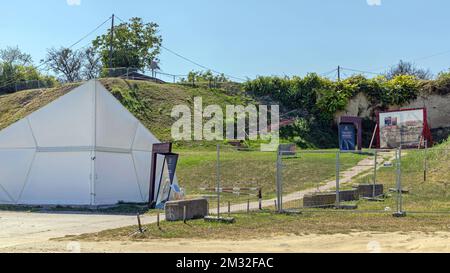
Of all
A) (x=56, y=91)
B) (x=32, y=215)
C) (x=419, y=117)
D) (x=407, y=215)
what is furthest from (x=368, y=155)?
(x=56, y=91)

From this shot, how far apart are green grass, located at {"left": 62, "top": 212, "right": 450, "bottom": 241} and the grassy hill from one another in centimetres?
3159

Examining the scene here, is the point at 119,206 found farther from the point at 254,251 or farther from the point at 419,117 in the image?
the point at 419,117

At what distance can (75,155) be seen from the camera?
70.7 feet

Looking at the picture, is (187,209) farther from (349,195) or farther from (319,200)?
(349,195)

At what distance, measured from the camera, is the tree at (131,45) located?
67.9 metres

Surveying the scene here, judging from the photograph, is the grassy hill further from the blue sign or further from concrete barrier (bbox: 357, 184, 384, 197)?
concrete barrier (bbox: 357, 184, 384, 197)

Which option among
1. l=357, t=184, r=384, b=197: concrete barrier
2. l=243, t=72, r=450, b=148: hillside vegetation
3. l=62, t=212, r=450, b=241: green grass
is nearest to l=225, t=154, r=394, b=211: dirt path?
l=357, t=184, r=384, b=197: concrete barrier

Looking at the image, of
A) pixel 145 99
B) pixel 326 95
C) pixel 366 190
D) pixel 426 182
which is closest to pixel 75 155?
pixel 366 190

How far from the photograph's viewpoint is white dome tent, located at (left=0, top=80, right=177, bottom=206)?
2139 cm

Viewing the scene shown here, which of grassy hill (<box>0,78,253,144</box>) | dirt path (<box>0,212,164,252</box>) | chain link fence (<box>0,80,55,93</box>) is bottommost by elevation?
dirt path (<box>0,212,164,252</box>)

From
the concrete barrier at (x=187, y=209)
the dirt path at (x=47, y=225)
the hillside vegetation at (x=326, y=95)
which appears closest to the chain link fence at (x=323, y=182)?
the concrete barrier at (x=187, y=209)

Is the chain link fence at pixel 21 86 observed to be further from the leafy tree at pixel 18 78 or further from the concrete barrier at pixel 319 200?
the concrete barrier at pixel 319 200

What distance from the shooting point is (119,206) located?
2094 cm

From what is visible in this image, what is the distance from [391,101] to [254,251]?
4279 cm
